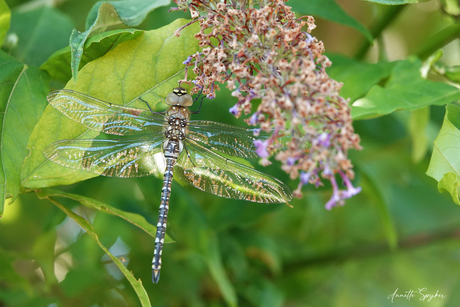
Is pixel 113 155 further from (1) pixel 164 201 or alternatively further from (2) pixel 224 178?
(2) pixel 224 178

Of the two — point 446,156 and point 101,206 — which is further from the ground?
point 446,156

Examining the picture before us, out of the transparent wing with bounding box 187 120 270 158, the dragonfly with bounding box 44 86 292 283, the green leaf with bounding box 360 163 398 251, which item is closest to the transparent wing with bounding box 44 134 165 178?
the dragonfly with bounding box 44 86 292 283

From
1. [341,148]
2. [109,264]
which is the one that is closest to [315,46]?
[341,148]

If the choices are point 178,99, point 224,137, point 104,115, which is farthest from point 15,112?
Answer: point 224,137

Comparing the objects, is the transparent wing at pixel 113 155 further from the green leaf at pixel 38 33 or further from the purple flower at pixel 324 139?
the purple flower at pixel 324 139

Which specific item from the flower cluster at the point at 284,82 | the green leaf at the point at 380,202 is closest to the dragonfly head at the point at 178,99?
the flower cluster at the point at 284,82

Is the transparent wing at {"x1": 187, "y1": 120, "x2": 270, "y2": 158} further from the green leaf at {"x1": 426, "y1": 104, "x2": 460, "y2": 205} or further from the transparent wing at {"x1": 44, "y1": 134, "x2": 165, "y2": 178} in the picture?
the green leaf at {"x1": 426, "y1": 104, "x2": 460, "y2": 205}

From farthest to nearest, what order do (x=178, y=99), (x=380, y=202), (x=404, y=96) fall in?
(x=380, y=202) < (x=178, y=99) < (x=404, y=96)
